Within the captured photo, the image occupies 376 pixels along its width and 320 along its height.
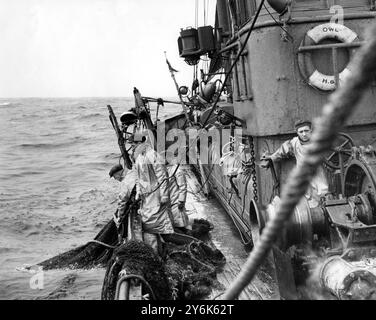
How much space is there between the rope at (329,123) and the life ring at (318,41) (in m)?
5.47

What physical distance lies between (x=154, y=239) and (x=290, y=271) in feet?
8.79

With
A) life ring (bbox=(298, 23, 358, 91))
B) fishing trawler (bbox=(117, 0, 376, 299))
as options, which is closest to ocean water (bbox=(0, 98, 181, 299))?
fishing trawler (bbox=(117, 0, 376, 299))

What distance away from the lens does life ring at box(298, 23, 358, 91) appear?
250 inches

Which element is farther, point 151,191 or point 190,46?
point 190,46

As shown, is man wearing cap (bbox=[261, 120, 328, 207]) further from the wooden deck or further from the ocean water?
the ocean water

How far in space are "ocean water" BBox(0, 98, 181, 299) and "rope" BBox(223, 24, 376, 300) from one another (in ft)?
24.3

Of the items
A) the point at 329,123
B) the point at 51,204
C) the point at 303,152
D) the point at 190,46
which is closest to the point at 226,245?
the point at 303,152

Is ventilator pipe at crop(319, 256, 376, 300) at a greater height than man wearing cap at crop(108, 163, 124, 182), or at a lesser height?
lesser

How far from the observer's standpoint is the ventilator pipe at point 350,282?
12.4 ft

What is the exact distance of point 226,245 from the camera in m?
8.02

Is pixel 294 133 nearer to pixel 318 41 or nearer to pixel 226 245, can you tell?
pixel 318 41

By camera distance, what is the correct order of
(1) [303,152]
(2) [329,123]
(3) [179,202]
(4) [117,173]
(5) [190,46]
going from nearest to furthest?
1. (2) [329,123]
2. (1) [303,152]
3. (3) [179,202]
4. (4) [117,173]
5. (5) [190,46]

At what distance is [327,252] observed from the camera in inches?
183

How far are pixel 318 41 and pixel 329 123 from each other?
18.6ft
